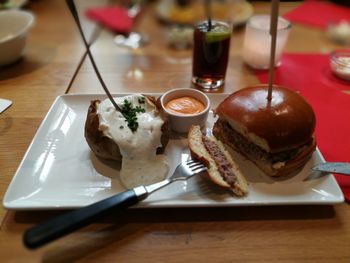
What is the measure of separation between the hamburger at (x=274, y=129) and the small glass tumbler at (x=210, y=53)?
477 mm

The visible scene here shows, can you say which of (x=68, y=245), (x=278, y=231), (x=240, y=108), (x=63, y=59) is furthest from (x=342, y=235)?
(x=63, y=59)

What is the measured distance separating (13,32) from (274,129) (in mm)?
1525

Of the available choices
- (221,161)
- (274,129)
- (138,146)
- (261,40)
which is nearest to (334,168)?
(274,129)

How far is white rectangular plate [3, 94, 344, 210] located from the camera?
954mm

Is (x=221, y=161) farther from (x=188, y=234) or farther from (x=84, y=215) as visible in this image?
(x=84, y=215)

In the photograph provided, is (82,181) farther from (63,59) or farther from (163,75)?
(63,59)

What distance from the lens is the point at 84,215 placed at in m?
0.84

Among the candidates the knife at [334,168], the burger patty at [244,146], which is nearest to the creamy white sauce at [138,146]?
the burger patty at [244,146]

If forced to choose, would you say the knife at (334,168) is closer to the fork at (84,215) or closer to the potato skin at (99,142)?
the fork at (84,215)

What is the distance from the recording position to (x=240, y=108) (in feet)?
3.68

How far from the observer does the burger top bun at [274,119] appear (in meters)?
1.04

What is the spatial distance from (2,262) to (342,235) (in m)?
0.88

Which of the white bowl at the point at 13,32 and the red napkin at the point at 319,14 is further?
the red napkin at the point at 319,14

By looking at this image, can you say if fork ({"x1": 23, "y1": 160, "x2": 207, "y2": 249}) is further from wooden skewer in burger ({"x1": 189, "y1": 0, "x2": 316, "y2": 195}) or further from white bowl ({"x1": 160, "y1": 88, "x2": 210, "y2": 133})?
white bowl ({"x1": 160, "y1": 88, "x2": 210, "y2": 133})
